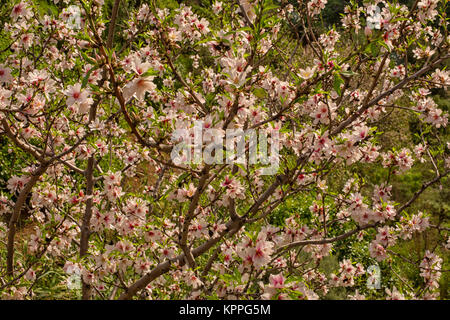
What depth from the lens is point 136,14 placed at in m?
3.22

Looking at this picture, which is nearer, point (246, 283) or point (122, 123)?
point (246, 283)

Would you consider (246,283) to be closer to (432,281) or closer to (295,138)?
(295,138)

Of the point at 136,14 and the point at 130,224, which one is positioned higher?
the point at 136,14

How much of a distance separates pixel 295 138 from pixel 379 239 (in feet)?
3.00

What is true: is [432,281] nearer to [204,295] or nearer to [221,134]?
[204,295]

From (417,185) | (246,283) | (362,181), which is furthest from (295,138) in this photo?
(417,185)

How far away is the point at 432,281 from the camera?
2.10 meters

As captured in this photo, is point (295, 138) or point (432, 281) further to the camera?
point (295, 138)

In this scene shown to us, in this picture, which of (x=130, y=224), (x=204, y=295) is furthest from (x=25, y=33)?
(x=204, y=295)
